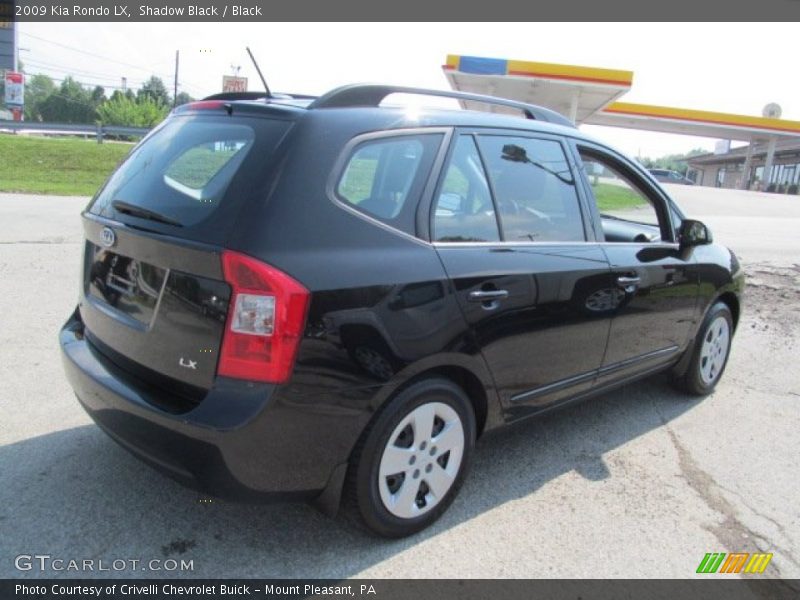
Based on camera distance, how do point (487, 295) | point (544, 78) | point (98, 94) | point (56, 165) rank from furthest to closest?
point (98, 94), point (544, 78), point (56, 165), point (487, 295)

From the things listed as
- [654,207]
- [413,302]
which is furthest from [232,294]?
[654,207]

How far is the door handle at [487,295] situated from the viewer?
2768 millimetres

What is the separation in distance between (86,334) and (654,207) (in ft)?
11.5

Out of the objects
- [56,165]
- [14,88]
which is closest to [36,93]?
[14,88]

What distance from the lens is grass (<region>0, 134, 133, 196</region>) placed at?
1723 centimetres

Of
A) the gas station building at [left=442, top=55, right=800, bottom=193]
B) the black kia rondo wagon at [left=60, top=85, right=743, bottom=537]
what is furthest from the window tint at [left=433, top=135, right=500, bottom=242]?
the gas station building at [left=442, top=55, right=800, bottom=193]

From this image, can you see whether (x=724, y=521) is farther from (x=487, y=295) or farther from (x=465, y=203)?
(x=465, y=203)

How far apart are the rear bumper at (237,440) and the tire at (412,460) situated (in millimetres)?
128

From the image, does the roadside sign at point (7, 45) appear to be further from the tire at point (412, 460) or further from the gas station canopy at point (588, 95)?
the tire at point (412, 460)

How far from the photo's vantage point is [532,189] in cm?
331

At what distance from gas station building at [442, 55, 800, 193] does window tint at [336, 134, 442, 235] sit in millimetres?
2827

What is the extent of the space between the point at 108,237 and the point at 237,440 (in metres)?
1.13

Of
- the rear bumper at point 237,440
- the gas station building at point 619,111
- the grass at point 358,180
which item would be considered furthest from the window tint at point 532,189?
the gas station building at point 619,111

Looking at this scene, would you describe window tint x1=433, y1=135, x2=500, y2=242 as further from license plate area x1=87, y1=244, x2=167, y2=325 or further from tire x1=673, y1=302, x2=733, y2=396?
tire x1=673, y1=302, x2=733, y2=396
